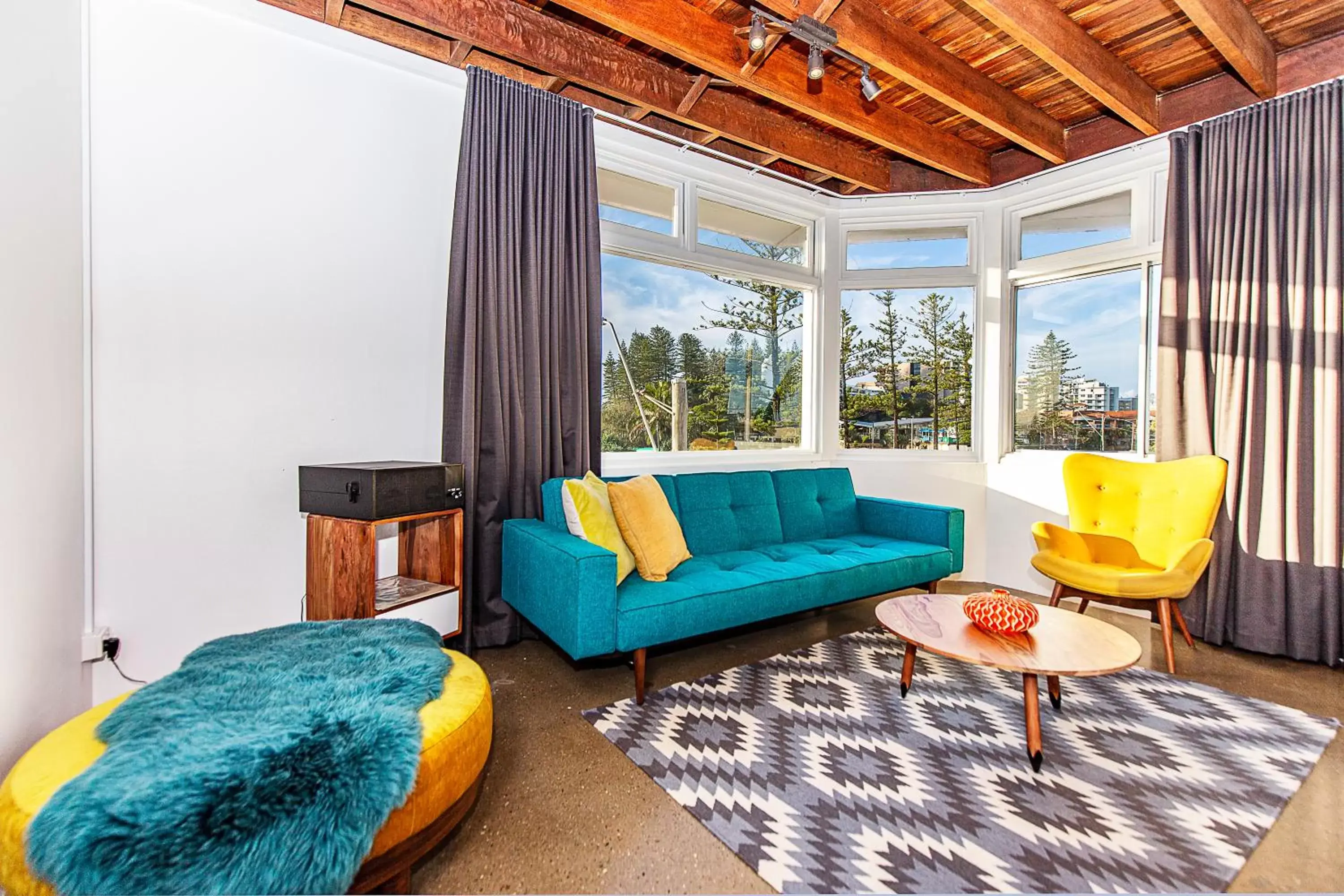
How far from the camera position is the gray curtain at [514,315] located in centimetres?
274

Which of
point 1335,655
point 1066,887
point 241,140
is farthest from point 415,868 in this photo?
point 1335,655

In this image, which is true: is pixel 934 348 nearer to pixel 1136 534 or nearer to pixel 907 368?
pixel 907 368

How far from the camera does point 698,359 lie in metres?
3.81

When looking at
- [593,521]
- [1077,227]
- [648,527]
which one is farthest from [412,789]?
[1077,227]

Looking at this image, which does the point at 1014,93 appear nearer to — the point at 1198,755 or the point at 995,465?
the point at 995,465

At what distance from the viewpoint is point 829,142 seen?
3.78 metres

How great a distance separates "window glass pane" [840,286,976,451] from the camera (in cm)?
417

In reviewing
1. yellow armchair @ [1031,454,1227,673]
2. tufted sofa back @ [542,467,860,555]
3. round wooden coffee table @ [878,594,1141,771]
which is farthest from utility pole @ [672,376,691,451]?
yellow armchair @ [1031,454,1227,673]

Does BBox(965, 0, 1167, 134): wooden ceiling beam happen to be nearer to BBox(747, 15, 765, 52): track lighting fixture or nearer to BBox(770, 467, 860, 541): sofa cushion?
BBox(747, 15, 765, 52): track lighting fixture

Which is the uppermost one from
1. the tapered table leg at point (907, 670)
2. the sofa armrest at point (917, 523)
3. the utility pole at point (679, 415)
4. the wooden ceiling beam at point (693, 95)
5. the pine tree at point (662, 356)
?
the wooden ceiling beam at point (693, 95)

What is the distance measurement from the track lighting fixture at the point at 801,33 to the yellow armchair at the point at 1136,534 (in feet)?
7.96

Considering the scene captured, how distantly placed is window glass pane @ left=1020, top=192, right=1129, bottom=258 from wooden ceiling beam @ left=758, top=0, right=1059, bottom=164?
37cm

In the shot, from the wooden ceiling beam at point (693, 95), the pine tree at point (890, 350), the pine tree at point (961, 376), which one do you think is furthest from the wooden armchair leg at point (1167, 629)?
the wooden ceiling beam at point (693, 95)

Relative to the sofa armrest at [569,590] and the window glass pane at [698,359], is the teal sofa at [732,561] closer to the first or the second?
the sofa armrest at [569,590]
